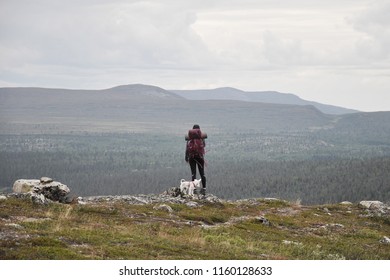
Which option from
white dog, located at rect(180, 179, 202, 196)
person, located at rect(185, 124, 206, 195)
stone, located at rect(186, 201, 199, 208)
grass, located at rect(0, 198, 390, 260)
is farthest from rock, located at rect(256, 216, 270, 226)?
white dog, located at rect(180, 179, 202, 196)

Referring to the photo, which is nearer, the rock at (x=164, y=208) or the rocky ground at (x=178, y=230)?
the rocky ground at (x=178, y=230)

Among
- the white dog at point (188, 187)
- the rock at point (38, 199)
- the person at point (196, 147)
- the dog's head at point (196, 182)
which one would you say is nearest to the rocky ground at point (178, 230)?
the rock at point (38, 199)

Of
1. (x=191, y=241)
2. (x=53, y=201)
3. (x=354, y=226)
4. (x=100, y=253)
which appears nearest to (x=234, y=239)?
(x=191, y=241)

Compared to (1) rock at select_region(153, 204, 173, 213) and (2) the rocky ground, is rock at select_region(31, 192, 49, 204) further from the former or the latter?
(1) rock at select_region(153, 204, 173, 213)

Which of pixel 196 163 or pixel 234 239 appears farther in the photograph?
pixel 196 163

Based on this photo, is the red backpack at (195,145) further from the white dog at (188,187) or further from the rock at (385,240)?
the rock at (385,240)

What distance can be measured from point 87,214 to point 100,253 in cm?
1047

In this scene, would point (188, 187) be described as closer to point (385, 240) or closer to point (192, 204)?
point (192, 204)

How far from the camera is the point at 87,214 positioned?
92.6 feet

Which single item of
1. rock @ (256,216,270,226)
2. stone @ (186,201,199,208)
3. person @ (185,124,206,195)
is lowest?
rock @ (256,216,270,226)

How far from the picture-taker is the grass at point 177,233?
1873 cm

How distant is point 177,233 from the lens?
25.0 m

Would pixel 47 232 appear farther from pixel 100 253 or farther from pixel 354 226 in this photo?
pixel 354 226

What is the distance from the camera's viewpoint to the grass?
18.7 m
